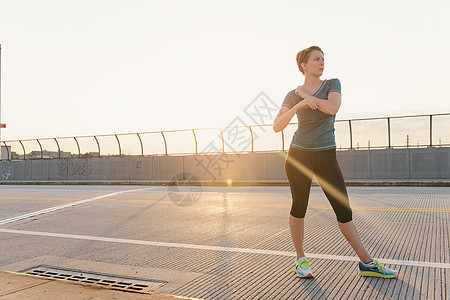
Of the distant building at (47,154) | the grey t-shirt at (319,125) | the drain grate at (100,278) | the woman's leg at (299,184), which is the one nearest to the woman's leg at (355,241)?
the woman's leg at (299,184)

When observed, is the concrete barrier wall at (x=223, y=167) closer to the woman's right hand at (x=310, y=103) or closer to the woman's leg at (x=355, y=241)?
the woman's leg at (x=355, y=241)

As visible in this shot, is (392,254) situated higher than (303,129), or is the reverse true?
(303,129)

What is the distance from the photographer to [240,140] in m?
21.3

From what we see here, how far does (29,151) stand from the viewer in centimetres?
2789

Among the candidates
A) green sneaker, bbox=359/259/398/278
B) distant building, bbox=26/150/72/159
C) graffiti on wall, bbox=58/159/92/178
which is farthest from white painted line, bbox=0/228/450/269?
distant building, bbox=26/150/72/159

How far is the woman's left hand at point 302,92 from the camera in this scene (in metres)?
3.26

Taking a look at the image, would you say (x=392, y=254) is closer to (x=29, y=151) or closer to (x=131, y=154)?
(x=131, y=154)

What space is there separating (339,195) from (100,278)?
85.3 inches

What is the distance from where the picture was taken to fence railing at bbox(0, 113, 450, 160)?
17.9 meters

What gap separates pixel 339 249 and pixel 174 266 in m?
1.81

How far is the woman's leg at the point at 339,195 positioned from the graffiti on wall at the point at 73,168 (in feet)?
80.3

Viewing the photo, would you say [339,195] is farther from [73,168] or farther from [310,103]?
[73,168]

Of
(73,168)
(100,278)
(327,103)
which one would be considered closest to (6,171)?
(73,168)

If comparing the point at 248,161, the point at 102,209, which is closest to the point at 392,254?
the point at 102,209
